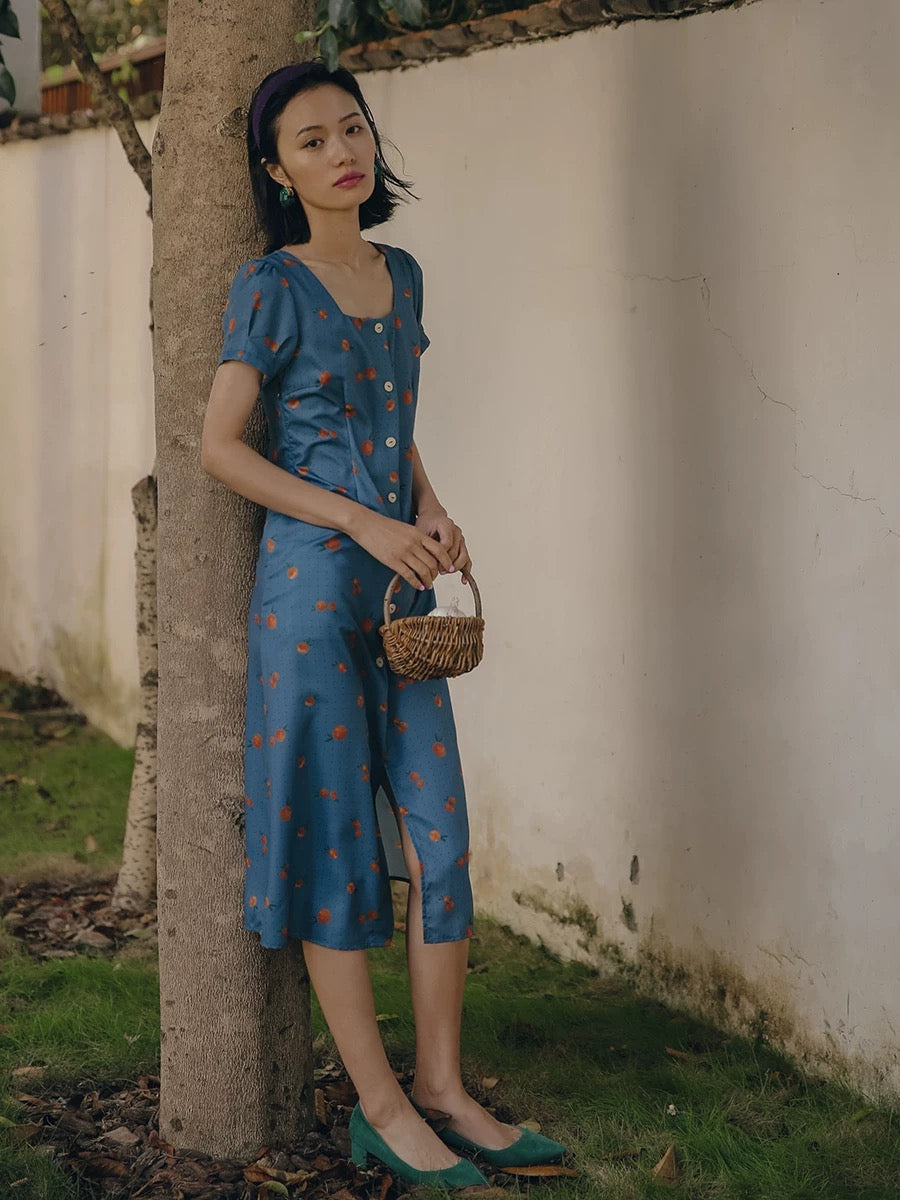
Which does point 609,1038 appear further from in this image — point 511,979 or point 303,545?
point 303,545

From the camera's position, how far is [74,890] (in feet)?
17.0

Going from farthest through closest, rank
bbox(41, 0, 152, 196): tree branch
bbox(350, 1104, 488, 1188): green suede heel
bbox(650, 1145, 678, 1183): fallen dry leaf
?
bbox(41, 0, 152, 196): tree branch < bbox(650, 1145, 678, 1183): fallen dry leaf < bbox(350, 1104, 488, 1188): green suede heel

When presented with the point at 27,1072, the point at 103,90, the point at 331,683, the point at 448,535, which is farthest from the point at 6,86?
the point at 27,1072

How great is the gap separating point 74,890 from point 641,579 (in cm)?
214

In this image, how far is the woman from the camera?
117 inches

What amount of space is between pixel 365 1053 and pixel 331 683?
2.30ft

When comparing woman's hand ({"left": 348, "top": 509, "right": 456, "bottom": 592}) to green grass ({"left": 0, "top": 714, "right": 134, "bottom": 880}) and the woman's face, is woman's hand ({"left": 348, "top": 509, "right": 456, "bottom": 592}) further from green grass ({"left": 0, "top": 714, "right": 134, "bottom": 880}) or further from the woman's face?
green grass ({"left": 0, "top": 714, "right": 134, "bottom": 880})

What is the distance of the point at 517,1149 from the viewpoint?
318 cm

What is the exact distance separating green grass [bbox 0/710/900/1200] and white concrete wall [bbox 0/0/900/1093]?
0.13m

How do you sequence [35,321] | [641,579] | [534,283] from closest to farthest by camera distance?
[641,579]
[534,283]
[35,321]

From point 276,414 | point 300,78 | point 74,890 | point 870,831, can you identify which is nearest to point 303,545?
point 276,414

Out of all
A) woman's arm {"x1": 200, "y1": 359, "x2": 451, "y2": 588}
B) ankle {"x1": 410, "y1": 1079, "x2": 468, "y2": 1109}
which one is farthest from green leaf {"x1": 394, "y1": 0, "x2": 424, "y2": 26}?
ankle {"x1": 410, "y1": 1079, "x2": 468, "y2": 1109}

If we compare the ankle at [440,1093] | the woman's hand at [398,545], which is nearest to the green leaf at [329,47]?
the woman's hand at [398,545]

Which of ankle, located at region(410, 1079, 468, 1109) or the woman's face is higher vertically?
the woman's face
